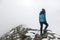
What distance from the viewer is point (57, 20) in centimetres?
1011

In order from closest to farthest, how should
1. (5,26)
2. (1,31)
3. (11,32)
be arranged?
(11,32)
(1,31)
(5,26)

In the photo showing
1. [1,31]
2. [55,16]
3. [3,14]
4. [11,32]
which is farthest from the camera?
[3,14]

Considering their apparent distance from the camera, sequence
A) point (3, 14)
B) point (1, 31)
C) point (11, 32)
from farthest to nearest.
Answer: point (3, 14) → point (1, 31) → point (11, 32)

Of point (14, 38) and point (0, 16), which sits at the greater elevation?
point (0, 16)

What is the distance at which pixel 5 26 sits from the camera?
32.4ft

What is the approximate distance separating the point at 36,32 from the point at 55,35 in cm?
77

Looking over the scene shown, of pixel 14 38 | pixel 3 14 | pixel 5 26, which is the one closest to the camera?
pixel 14 38

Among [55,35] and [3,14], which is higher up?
[3,14]

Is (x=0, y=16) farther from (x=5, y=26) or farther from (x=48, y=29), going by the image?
(x=48, y=29)

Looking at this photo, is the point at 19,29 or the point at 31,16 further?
the point at 31,16

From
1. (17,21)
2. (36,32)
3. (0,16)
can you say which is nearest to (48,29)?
(36,32)

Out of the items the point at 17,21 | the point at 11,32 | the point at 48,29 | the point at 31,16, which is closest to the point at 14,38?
the point at 11,32

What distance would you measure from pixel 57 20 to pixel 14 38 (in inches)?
119

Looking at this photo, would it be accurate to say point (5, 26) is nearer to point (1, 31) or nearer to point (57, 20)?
point (1, 31)
